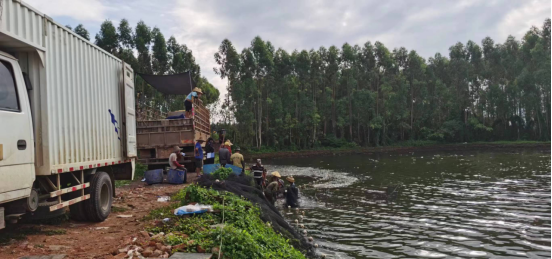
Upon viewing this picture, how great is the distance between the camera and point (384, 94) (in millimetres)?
52969

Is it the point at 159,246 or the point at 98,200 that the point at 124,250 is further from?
the point at 98,200

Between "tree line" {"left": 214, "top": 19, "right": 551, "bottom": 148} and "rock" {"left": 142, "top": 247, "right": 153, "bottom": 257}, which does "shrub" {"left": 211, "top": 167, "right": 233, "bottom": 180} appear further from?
"tree line" {"left": 214, "top": 19, "right": 551, "bottom": 148}

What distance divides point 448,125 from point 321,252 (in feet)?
163

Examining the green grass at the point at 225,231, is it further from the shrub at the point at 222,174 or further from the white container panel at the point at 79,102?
the shrub at the point at 222,174

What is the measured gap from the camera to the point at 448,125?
2053 inches

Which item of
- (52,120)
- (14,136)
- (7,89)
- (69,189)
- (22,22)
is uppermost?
(22,22)

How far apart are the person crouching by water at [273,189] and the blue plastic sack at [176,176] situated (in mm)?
2752

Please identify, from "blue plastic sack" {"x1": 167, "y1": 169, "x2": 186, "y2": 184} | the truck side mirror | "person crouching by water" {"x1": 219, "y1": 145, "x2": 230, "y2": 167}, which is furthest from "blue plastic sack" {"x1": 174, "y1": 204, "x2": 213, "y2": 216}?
"person crouching by water" {"x1": 219, "y1": 145, "x2": 230, "y2": 167}

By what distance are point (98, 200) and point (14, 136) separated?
2522 millimetres

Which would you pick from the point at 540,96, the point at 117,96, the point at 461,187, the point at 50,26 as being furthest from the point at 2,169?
the point at 540,96

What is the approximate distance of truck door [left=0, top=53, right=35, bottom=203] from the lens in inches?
171

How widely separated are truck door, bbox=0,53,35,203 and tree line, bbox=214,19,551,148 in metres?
38.7

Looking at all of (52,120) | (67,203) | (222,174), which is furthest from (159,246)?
(222,174)

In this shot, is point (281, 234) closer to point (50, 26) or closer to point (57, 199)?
point (57, 199)
